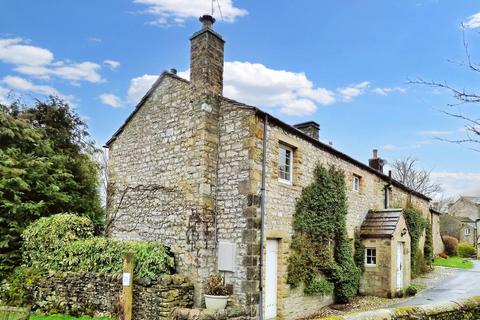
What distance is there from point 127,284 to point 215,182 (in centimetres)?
381

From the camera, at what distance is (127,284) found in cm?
1027

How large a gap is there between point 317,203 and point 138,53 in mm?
8143

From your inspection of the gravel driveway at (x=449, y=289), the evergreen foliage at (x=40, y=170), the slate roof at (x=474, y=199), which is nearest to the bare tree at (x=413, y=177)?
the slate roof at (x=474, y=199)

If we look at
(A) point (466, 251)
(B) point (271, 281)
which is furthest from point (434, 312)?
(A) point (466, 251)

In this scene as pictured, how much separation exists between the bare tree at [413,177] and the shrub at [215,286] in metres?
44.4

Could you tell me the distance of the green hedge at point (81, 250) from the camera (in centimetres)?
1097

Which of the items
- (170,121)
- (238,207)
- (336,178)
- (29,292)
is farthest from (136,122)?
(336,178)

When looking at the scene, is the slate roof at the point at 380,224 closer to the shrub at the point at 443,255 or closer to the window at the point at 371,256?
the window at the point at 371,256

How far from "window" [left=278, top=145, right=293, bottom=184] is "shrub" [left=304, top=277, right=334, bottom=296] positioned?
3735 mm

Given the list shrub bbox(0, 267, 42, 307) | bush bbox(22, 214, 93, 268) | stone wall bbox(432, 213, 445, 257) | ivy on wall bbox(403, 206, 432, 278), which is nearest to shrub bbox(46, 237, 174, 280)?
bush bbox(22, 214, 93, 268)

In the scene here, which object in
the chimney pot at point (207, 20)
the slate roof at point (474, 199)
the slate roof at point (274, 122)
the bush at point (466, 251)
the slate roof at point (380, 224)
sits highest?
the chimney pot at point (207, 20)

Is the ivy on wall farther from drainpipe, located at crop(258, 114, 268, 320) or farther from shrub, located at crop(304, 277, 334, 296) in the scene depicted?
drainpipe, located at crop(258, 114, 268, 320)

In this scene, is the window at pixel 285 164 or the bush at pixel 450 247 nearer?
the window at pixel 285 164

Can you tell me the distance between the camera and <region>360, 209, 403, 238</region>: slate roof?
54.9 ft
